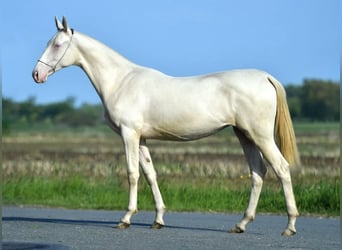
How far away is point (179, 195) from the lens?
21859 mm

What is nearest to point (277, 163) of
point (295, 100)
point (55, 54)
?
point (55, 54)

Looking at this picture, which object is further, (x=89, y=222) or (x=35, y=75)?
(x=89, y=222)

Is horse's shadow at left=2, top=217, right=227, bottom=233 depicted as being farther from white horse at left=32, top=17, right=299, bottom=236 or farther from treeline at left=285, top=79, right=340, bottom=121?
treeline at left=285, top=79, right=340, bottom=121

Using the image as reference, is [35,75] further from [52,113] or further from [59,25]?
[52,113]

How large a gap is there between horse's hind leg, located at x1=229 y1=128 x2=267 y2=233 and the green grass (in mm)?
4751

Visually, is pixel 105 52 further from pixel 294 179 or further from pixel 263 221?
pixel 294 179

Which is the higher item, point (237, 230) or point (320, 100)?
point (237, 230)

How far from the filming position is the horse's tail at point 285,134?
563 inches

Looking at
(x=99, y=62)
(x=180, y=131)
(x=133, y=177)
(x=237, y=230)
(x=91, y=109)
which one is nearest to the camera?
(x=237, y=230)

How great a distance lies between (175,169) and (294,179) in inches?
258

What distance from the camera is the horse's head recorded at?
15289 mm

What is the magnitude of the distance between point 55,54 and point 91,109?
4774 inches

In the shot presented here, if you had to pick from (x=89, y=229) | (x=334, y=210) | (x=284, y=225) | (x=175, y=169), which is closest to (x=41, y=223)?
(x=89, y=229)

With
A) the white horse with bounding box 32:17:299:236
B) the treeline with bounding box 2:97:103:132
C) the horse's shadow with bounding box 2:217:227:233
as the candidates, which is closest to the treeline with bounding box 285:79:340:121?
the treeline with bounding box 2:97:103:132
